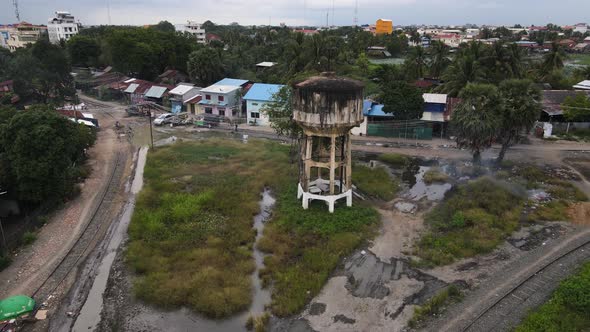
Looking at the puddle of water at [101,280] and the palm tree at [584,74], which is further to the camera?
the palm tree at [584,74]

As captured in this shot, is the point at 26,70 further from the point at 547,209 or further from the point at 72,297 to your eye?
the point at 547,209

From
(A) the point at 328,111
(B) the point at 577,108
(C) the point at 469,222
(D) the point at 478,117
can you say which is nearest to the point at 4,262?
(A) the point at 328,111

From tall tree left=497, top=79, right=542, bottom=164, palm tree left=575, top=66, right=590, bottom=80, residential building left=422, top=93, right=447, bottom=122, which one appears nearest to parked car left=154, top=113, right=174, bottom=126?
residential building left=422, top=93, right=447, bottom=122

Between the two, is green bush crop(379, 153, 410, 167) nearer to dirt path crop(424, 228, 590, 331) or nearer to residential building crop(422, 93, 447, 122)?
residential building crop(422, 93, 447, 122)

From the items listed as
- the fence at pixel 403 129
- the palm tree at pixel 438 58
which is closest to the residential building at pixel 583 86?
the palm tree at pixel 438 58

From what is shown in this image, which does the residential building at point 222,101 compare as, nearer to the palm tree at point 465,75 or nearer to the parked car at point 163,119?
the parked car at point 163,119

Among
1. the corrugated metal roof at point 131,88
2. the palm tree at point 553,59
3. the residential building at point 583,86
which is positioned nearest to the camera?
the residential building at point 583,86
